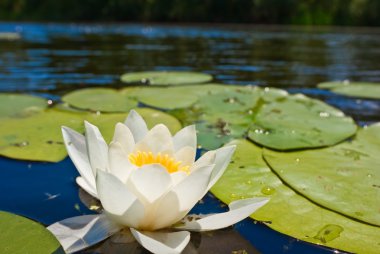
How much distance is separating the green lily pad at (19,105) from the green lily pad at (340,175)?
55.6 inches

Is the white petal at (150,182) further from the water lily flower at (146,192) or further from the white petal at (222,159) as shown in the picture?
the white petal at (222,159)

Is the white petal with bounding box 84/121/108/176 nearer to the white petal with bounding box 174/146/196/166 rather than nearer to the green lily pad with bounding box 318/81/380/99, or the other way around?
the white petal with bounding box 174/146/196/166

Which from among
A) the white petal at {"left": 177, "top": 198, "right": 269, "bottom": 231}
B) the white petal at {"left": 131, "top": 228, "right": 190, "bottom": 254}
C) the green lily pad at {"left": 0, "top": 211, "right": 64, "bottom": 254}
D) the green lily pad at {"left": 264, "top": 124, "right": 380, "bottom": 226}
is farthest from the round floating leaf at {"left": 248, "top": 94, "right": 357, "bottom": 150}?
the green lily pad at {"left": 0, "top": 211, "right": 64, "bottom": 254}

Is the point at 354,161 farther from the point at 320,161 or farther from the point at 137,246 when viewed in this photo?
the point at 137,246

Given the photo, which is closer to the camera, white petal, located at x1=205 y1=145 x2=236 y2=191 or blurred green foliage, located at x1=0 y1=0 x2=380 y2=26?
white petal, located at x1=205 y1=145 x2=236 y2=191

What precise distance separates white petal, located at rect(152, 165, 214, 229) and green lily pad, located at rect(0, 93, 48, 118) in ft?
5.04

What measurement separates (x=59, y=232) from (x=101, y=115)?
1.30 m

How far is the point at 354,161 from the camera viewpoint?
1.65 metres

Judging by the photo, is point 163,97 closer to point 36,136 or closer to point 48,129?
point 48,129

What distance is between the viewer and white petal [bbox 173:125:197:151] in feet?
4.04

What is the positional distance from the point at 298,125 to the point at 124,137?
4.08ft

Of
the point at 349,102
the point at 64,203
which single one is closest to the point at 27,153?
the point at 64,203

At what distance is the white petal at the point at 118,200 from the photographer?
909 millimetres

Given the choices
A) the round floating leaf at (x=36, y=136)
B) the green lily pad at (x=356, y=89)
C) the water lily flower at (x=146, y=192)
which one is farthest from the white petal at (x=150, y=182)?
the green lily pad at (x=356, y=89)
